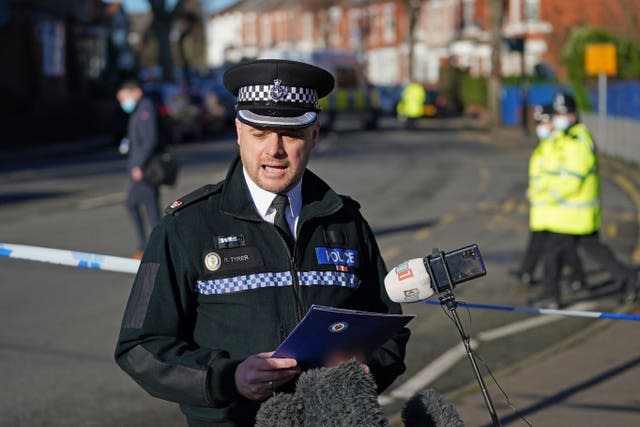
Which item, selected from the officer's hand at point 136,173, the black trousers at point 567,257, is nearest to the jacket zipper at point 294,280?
the black trousers at point 567,257

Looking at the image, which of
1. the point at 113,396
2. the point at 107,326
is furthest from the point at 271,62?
the point at 107,326

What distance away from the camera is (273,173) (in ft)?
10.8

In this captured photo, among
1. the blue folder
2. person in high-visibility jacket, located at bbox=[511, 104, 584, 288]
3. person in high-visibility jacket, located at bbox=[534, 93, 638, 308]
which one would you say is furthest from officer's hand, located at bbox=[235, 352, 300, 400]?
person in high-visibility jacket, located at bbox=[511, 104, 584, 288]

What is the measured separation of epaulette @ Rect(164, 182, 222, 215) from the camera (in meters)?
3.32

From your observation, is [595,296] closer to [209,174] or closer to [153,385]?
[153,385]

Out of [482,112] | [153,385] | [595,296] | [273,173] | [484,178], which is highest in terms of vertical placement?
[273,173]

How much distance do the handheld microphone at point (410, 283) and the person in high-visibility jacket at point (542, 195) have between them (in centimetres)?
705

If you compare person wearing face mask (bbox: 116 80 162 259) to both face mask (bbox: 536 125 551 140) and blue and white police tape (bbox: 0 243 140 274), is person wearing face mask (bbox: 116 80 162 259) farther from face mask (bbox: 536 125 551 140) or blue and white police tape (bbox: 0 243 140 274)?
blue and white police tape (bbox: 0 243 140 274)

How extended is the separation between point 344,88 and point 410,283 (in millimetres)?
38646

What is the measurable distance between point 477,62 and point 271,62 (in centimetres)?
7561

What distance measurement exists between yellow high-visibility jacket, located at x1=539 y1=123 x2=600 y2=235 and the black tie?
6.93 m

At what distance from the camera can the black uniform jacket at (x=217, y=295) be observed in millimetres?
3197

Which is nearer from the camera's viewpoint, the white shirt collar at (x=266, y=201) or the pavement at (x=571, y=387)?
the white shirt collar at (x=266, y=201)

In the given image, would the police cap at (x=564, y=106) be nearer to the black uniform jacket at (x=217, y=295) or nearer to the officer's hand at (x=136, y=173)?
the officer's hand at (x=136, y=173)
